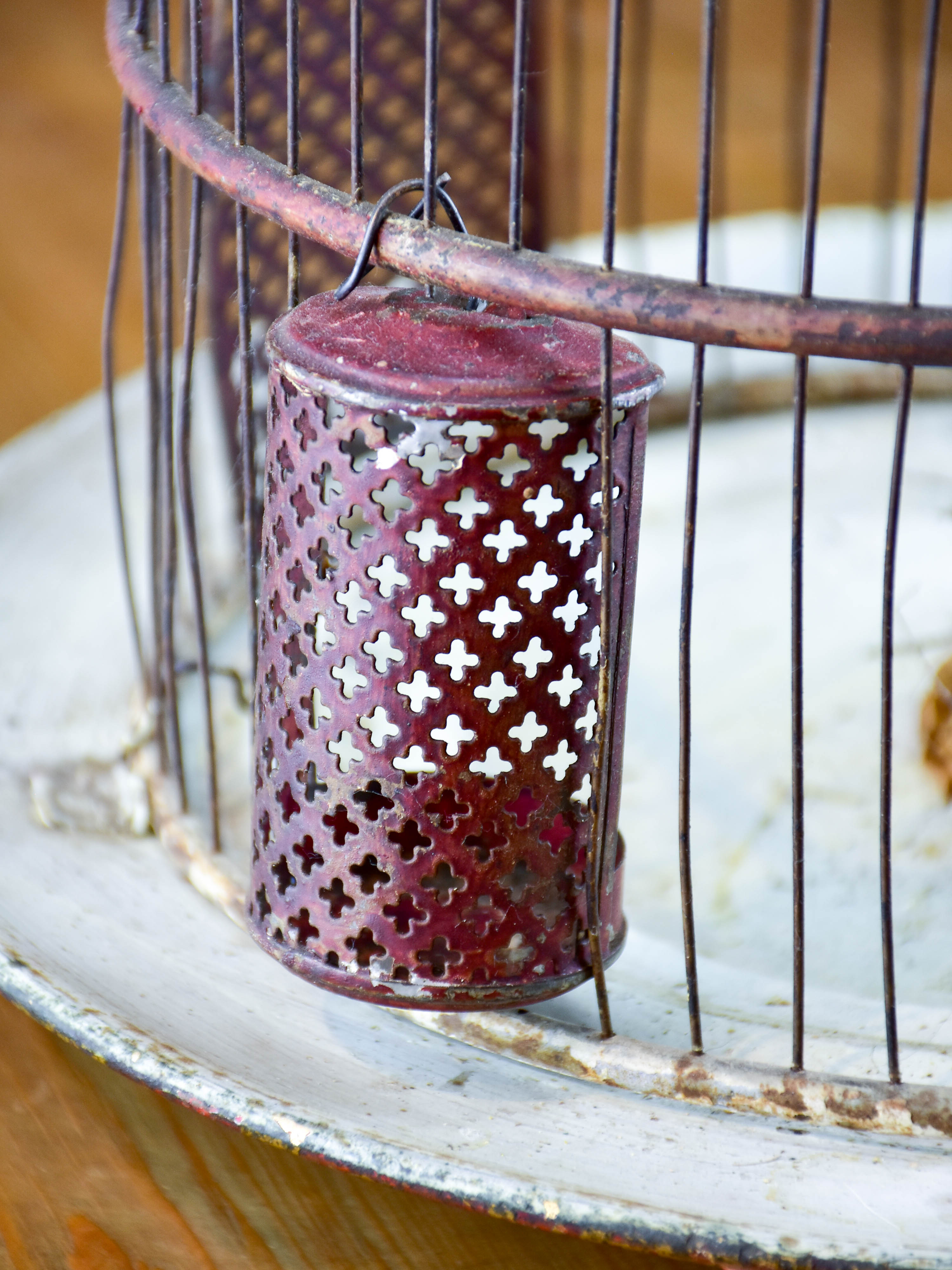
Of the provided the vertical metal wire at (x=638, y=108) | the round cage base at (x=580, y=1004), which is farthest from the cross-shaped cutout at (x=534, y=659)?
the vertical metal wire at (x=638, y=108)

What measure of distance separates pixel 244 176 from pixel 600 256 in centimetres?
97

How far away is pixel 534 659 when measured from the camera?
60 centimetres

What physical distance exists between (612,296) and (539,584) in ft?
0.40

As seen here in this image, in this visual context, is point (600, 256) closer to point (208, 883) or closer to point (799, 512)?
point (208, 883)

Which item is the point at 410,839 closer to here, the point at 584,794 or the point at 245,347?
the point at 584,794

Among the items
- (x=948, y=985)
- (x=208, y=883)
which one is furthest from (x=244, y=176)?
(x=948, y=985)

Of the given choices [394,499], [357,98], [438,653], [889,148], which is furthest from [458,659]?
[889,148]

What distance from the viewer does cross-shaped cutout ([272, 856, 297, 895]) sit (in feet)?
2.15

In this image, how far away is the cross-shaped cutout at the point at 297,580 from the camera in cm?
61

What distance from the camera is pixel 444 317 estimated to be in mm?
593

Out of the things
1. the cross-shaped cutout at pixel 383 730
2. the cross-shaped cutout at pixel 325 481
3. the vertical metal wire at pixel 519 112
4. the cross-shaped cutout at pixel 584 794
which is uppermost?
the vertical metal wire at pixel 519 112

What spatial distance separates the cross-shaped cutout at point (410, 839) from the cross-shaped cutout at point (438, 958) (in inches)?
1.5

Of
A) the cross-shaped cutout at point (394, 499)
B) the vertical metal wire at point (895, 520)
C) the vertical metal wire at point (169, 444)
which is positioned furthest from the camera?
the cross-shaped cutout at point (394, 499)

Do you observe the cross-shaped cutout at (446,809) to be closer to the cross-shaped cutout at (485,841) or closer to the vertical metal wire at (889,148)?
the cross-shaped cutout at (485,841)
